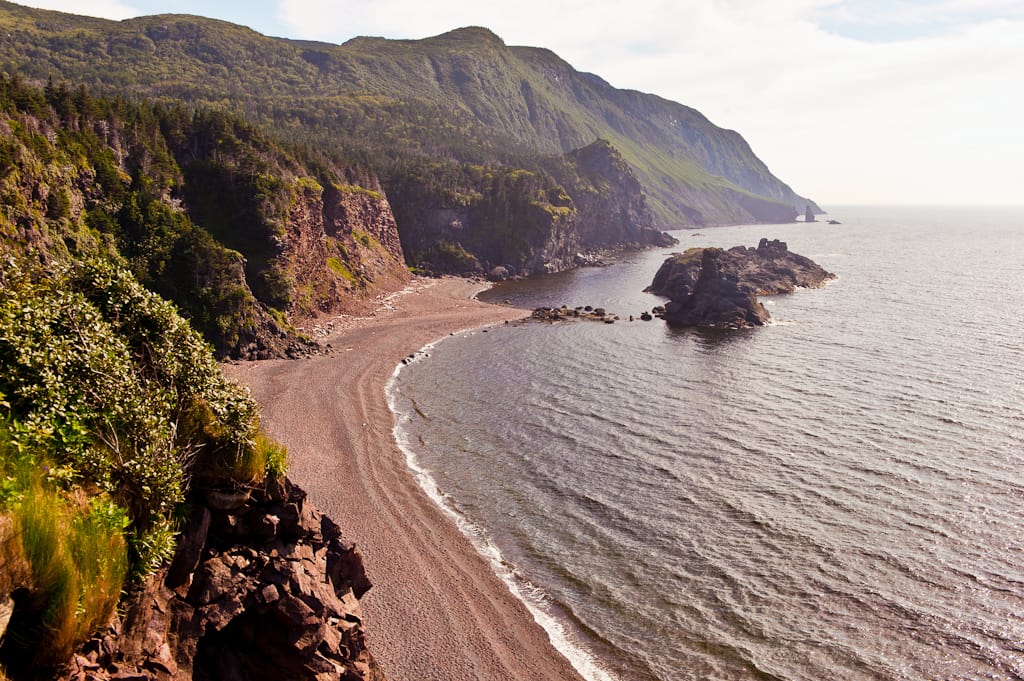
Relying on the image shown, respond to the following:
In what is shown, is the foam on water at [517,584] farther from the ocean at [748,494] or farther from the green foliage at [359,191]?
the green foliage at [359,191]

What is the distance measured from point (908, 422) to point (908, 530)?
74.1 feet

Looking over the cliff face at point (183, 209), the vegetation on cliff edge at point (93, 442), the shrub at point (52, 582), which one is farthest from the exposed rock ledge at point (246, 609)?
the cliff face at point (183, 209)

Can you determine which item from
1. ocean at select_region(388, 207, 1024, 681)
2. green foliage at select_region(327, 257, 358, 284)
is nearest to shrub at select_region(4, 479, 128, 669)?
ocean at select_region(388, 207, 1024, 681)

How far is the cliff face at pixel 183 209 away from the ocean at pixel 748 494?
26.0 meters

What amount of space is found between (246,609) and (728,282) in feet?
372

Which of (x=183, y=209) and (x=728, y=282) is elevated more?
(x=183, y=209)

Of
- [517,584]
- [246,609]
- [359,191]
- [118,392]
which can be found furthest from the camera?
[359,191]

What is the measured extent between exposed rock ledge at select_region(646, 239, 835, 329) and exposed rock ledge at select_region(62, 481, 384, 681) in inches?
3973

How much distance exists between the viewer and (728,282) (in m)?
118

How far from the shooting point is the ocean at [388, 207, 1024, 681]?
32094 millimetres

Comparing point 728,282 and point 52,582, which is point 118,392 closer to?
point 52,582

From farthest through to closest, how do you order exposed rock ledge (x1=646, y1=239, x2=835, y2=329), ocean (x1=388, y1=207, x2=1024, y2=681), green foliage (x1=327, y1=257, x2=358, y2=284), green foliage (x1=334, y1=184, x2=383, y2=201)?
green foliage (x1=334, y1=184, x2=383, y2=201) → green foliage (x1=327, y1=257, x2=358, y2=284) → exposed rock ledge (x1=646, y1=239, x2=835, y2=329) → ocean (x1=388, y1=207, x2=1024, y2=681)

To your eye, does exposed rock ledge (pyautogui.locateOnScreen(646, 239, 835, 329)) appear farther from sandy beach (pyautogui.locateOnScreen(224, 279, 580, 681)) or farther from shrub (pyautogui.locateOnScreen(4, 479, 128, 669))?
shrub (pyautogui.locateOnScreen(4, 479, 128, 669))

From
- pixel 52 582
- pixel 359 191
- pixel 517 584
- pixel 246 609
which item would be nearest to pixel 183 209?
pixel 359 191
